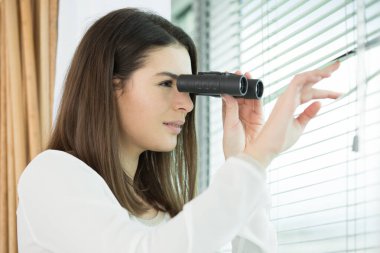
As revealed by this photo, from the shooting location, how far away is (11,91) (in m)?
2.57

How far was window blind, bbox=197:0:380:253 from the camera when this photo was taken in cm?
164

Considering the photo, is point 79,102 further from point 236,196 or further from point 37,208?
point 236,196

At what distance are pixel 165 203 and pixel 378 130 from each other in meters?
0.61

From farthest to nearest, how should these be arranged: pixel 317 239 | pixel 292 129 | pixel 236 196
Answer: pixel 317 239, pixel 292 129, pixel 236 196

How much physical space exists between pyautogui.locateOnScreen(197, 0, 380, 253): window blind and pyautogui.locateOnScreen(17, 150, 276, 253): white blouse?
1.72 ft

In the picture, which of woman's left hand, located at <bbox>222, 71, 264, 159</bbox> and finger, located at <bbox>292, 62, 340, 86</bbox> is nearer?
finger, located at <bbox>292, 62, 340, 86</bbox>

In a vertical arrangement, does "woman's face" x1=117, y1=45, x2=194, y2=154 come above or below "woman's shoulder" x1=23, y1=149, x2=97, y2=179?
above

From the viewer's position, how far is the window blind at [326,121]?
5.39 feet

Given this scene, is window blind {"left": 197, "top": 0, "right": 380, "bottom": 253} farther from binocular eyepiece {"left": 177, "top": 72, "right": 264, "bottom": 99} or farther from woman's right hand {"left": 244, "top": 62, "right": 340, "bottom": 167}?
woman's right hand {"left": 244, "top": 62, "right": 340, "bottom": 167}

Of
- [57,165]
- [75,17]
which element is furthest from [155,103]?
[75,17]

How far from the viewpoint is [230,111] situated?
157cm

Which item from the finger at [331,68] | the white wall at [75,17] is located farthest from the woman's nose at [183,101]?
the white wall at [75,17]

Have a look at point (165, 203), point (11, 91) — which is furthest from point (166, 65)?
point (11, 91)

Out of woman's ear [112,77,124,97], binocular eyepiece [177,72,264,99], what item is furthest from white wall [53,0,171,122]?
binocular eyepiece [177,72,264,99]
